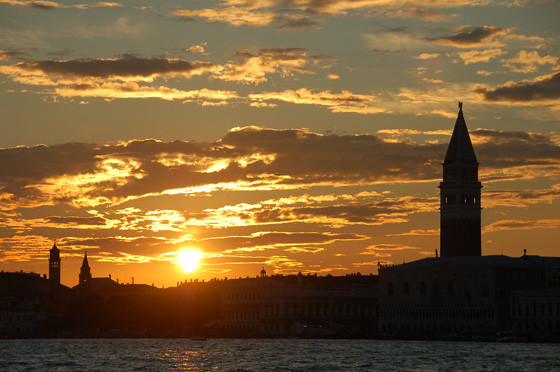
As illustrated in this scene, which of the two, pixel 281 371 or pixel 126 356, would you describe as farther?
pixel 126 356

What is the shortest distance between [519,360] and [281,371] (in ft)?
105

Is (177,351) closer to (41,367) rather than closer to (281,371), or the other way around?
(41,367)

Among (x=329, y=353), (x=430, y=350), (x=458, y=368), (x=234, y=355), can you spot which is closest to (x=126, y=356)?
(x=234, y=355)

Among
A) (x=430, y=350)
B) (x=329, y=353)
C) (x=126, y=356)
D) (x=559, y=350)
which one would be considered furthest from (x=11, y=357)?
(x=559, y=350)

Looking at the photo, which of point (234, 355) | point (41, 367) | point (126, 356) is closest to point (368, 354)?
point (234, 355)

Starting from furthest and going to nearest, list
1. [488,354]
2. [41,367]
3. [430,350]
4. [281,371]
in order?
[430,350], [488,354], [41,367], [281,371]

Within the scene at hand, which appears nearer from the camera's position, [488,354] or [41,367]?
[41,367]

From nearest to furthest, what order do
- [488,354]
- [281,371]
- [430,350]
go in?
1. [281,371]
2. [488,354]
3. [430,350]

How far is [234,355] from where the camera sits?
175 metres

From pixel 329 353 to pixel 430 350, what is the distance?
50.9 feet

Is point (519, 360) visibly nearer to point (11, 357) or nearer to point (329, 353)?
point (329, 353)

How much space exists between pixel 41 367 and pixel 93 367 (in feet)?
18.1

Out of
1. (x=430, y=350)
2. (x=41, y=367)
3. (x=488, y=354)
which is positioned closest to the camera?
(x=41, y=367)

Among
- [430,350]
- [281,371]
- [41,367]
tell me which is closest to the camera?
[281,371]
